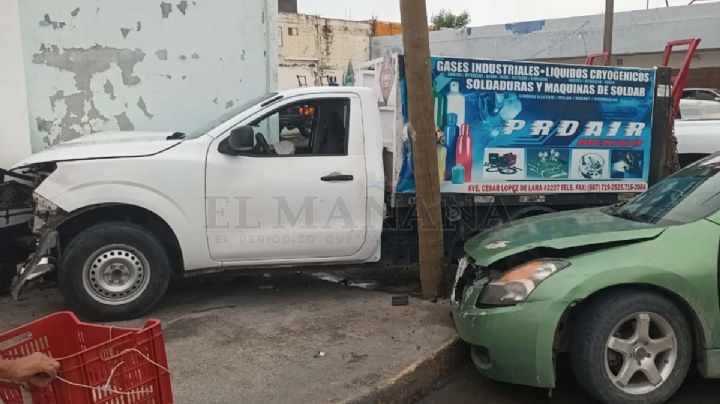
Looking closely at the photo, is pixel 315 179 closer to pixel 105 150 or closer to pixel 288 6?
pixel 105 150

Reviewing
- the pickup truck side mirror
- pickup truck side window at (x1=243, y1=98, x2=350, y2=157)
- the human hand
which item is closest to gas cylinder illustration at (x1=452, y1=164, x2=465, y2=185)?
pickup truck side window at (x1=243, y1=98, x2=350, y2=157)

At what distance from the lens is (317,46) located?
29.3m

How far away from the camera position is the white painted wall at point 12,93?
6934 mm

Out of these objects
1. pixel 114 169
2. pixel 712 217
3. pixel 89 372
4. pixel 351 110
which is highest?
pixel 351 110

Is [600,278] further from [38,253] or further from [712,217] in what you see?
[38,253]

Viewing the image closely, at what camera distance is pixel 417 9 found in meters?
5.03

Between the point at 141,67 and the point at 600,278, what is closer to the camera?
the point at 600,278

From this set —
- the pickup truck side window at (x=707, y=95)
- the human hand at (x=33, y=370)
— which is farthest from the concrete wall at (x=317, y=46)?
the human hand at (x=33, y=370)

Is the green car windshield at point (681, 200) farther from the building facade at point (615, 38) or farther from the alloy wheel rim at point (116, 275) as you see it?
the building facade at point (615, 38)

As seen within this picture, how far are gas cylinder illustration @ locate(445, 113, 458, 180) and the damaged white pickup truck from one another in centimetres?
65

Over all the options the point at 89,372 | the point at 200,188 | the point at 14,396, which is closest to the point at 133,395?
the point at 89,372

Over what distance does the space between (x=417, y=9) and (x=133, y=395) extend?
367 centimetres

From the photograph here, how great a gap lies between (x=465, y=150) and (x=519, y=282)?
7.30ft

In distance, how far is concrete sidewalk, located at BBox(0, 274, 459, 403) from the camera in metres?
3.80
